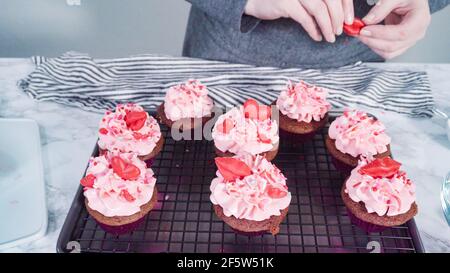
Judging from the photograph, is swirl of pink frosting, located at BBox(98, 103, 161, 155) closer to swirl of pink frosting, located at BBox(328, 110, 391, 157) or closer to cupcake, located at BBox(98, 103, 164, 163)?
cupcake, located at BBox(98, 103, 164, 163)

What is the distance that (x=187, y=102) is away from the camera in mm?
1536

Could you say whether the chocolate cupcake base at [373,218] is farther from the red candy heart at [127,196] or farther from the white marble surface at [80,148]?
the red candy heart at [127,196]

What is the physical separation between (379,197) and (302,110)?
40 centimetres

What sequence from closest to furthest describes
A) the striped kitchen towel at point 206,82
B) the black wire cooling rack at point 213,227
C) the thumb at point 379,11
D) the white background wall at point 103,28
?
the black wire cooling rack at point 213,227, the thumb at point 379,11, the striped kitchen towel at point 206,82, the white background wall at point 103,28

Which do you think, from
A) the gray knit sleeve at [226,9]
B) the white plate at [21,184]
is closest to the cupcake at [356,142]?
the gray knit sleeve at [226,9]

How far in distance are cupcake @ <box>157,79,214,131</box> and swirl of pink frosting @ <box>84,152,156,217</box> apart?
30 cm

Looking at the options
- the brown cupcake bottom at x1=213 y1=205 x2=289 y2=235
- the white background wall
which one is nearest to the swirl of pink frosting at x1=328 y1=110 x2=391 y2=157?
the brown cupcake bottom at x1=213 y1=205 x2=289 y2=235

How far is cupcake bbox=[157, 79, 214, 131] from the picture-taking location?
1533 mm

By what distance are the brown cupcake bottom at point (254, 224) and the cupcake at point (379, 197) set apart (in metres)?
0.19

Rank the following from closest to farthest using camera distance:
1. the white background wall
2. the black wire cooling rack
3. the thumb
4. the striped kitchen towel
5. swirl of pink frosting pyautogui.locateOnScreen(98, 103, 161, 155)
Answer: the black wire cooling rack → swirl of pink frosting pyautogui.locateOnScreen(98, 103, 161, 155) → the thumb → the striped kitchen towel → the white background wall

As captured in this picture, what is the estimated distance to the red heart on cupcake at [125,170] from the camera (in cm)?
124

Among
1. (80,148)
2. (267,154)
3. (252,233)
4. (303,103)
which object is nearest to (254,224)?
(252,233)

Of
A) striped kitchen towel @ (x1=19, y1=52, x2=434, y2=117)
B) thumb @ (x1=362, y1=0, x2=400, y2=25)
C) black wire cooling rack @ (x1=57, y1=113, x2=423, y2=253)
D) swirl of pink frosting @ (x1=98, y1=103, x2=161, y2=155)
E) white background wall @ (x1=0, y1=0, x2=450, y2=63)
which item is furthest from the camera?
white background wall @ (x1=0, y1=0, x2=450, y2=63)
